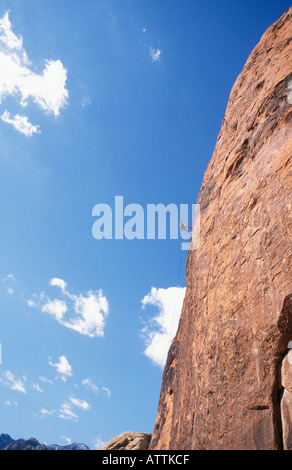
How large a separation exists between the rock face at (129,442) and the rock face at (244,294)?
11.9m

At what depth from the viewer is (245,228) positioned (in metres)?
10.2

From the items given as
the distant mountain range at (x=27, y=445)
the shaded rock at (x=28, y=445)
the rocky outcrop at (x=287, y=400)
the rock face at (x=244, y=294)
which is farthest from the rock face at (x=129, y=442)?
the shaded rock at (x=28, y=445)

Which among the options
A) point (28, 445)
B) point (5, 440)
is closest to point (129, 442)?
point (28, 445)

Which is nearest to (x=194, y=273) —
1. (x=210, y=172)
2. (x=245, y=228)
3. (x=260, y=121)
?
(x=245, y=228)

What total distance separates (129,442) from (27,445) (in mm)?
96047

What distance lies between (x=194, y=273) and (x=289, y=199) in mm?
6282

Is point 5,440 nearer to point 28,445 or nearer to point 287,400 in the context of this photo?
point 28,445

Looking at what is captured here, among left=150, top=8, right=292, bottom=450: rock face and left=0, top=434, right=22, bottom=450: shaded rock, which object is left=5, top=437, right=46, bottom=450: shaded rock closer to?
left=0, top=434, right=22, bottom=450: shaded rock

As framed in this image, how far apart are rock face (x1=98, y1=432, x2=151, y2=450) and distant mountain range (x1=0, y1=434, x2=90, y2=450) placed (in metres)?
83.2

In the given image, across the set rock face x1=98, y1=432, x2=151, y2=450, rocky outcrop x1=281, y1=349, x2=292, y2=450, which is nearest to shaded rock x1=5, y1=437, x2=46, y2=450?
rock face x1=98, y1=432, x2=151, y2=450

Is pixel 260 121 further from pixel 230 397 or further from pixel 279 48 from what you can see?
pixel 230 397

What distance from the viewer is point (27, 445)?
95438mm

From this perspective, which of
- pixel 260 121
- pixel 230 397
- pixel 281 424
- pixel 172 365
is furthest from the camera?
pixel 172 365

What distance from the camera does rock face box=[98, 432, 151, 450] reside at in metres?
23.1
